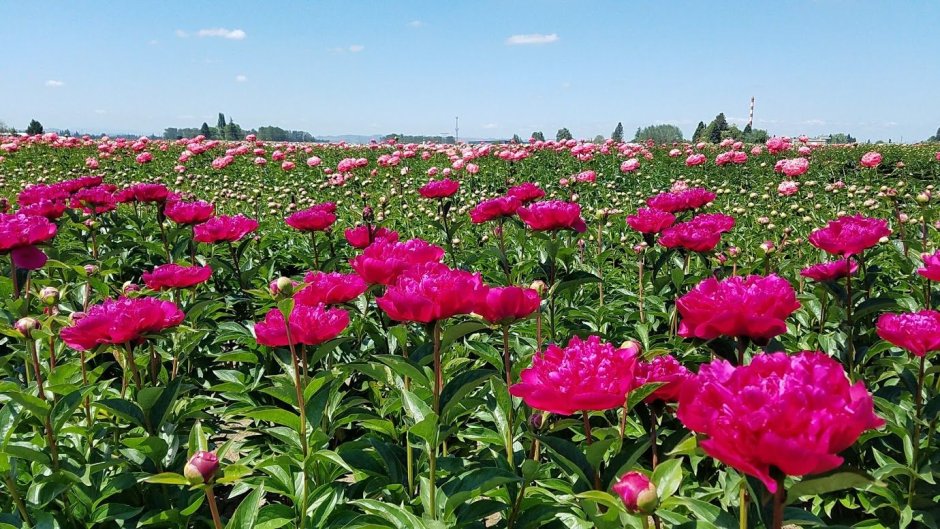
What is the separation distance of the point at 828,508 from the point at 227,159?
7853mm

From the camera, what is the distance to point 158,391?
164 cm

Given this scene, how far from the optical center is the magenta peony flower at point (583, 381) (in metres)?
1.12

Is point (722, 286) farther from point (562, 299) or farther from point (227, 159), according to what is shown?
point (227, 159)

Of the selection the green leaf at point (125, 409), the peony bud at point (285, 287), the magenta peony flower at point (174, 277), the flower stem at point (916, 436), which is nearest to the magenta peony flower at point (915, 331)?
the flower stem at point (916, 436)

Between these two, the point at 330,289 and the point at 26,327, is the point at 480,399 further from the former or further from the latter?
the point at 26,327

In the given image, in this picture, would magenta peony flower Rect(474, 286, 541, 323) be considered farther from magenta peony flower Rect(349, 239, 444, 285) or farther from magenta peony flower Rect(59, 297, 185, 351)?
magenta peony flower Rect(59, 297, 185, 351)

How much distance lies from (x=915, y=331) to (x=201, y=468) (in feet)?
5.97

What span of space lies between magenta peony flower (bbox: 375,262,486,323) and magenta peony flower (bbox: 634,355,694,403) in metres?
0.42

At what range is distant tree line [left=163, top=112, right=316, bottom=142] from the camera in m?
32.0

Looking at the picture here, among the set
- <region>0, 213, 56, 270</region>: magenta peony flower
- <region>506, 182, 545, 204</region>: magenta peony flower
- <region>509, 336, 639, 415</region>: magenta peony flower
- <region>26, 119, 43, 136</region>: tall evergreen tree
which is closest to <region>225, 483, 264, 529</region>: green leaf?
<region>509, 336, 639, 415</region>: magenta peony flower

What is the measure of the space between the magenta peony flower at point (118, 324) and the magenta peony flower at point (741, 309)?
138cm

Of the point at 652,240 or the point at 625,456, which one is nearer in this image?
the point at 625,456

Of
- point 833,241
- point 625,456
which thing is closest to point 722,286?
point 625,456

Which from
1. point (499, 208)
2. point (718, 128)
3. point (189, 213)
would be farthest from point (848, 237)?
point (718, 128)
